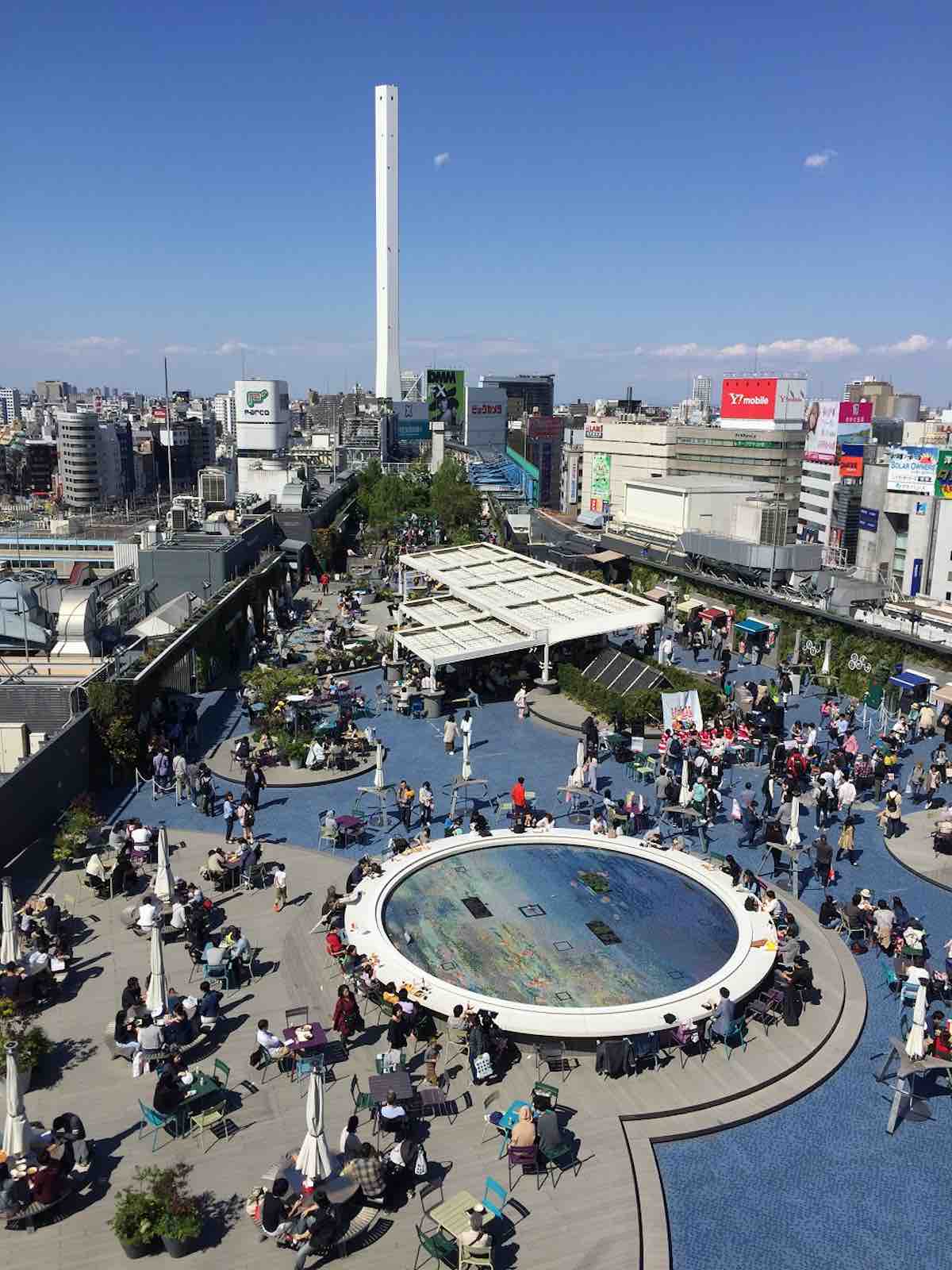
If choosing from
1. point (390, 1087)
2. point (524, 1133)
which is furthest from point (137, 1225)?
point (524, 1133)

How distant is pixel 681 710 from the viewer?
27.5 metres

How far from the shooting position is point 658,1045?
1373 centimetres

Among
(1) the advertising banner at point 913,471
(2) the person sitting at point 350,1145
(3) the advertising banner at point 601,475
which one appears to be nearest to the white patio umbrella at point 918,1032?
(2) the person sitting at point 350,1145

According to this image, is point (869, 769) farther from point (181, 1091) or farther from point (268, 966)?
point (181, 1091)

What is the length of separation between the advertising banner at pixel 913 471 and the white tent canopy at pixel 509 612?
5700 cm

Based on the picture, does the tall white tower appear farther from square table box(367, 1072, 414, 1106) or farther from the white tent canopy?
square table box(367, 1072, 414, 1106)

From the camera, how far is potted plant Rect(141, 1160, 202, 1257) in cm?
1005

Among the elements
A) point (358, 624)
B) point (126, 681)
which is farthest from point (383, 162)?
point (126, 681)

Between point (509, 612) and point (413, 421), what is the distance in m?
135

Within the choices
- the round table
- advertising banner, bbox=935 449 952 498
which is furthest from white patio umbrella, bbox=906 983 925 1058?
advertising banner, bbox=935 449 952 498

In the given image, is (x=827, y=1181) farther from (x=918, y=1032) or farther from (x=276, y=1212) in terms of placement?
(x=276, y=1212)

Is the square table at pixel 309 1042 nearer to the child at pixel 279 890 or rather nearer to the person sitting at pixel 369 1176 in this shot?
the person sitting at pixel 369 1176

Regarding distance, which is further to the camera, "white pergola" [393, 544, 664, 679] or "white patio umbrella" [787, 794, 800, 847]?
"white pergola" [393, 544, 664, 679]

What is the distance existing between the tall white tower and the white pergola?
149527 mm
